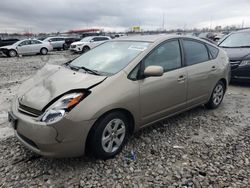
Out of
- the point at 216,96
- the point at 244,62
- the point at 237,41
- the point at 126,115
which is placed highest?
the point at 237,41

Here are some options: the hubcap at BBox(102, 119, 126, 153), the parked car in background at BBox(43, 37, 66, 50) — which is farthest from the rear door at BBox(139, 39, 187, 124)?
the parked car in background at BBox(43, 37, 66, 50)

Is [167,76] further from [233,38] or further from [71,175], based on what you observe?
[233,38]

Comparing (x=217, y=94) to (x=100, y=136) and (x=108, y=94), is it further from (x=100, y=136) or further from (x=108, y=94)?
(x=100, y=136)

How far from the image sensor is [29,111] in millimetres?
2691

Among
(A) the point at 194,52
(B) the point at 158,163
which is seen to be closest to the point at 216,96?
(A) the point at 194,52

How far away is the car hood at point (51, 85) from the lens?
8.80 feet


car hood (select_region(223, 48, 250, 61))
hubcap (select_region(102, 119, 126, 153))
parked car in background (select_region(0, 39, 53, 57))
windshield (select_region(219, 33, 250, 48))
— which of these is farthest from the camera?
parked car in background (select_region(0, 39, 53, 57))

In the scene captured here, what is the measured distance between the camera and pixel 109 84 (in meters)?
2.79

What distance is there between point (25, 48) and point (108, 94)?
17.3 metres

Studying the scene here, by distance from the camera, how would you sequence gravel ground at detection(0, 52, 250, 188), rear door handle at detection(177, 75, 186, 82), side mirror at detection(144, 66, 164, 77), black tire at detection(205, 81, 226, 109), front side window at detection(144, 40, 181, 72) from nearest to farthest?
gravel ground at detection(0, 52, 250, 188), side mirror at detection(144, 66, 164, 77), front side window at detection(144, 40, 181, 72), rear door handle at detection(177, 75, 186, 82), black tire at detection(205, 81, 226, 109)

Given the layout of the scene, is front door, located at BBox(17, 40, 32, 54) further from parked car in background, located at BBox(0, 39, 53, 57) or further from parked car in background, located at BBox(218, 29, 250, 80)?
parked car in background, located at BBox(218, 29, 250, 80)

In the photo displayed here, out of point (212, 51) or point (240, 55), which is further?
point (240, 55)

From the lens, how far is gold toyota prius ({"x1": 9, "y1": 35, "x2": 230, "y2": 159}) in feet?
8.29

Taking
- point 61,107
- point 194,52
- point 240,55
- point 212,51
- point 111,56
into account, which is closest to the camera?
point 61,107
